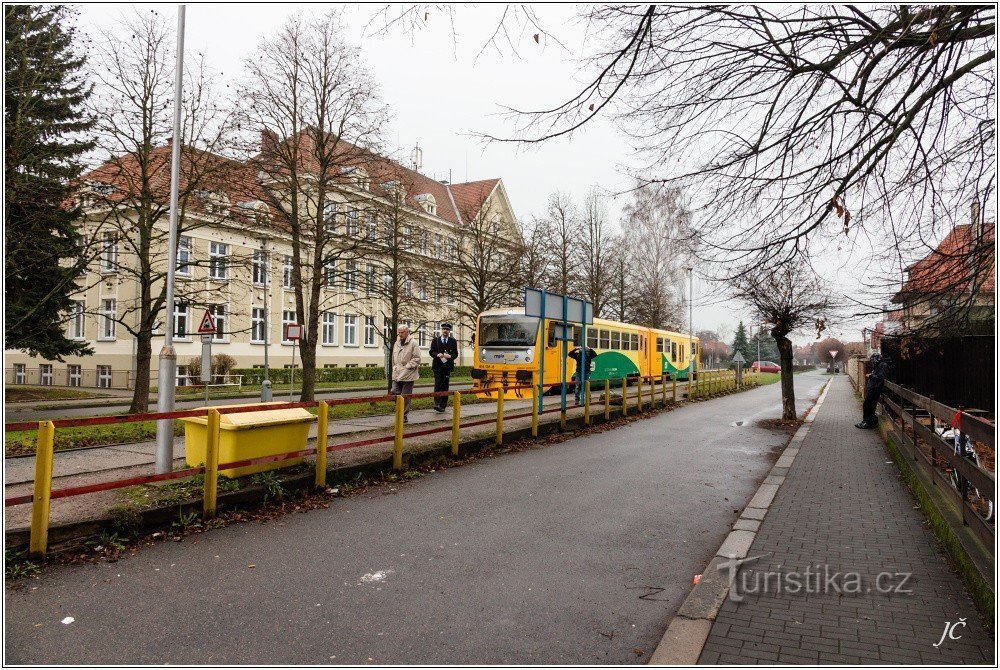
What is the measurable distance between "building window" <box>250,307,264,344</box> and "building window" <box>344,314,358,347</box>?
241 inches

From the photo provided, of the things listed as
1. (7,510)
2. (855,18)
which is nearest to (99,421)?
(7,510)

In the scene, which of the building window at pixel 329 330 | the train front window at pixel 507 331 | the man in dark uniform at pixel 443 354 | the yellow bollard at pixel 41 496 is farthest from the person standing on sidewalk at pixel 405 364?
the building window at pixel 329 330

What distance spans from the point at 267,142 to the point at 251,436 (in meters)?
11.8

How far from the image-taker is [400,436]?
8.26 m

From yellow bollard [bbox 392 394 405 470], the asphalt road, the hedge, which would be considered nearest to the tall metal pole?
the asphalt road

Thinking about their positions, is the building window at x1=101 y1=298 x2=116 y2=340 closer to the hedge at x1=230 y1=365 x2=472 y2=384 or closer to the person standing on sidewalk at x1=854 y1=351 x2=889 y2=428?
the hedge at x1=230 y1=365 x2=472 y2=384

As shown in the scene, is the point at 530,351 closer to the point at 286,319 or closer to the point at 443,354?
the point at 443,354

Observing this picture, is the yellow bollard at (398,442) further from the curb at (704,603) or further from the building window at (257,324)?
the building window at (257,324)

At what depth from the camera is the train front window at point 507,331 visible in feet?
72.8

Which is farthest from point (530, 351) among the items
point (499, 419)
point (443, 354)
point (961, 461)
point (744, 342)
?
point (744, 342)

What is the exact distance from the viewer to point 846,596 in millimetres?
4172

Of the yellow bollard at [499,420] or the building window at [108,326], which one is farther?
the building window at [108,326]

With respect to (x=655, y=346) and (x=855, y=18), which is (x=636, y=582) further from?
(x=655, y=346)

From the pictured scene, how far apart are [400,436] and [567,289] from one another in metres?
27.7
